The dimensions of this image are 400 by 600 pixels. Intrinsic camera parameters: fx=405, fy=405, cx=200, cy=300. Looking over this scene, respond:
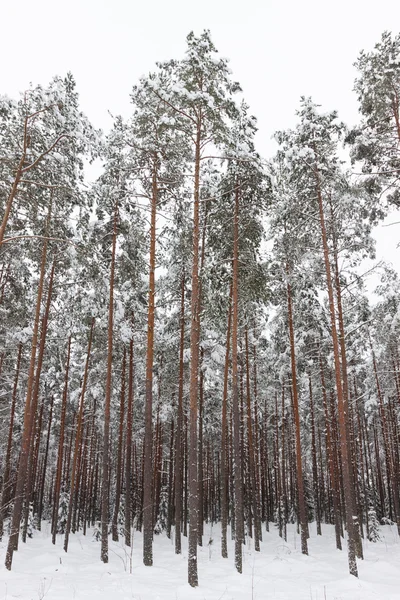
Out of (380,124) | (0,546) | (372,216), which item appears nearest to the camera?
(380,124)

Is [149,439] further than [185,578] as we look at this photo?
Yes

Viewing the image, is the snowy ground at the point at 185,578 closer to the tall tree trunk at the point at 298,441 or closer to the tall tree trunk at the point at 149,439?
the tall tree trunk at the point at 149,439

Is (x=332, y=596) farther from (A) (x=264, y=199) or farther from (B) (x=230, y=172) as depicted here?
(B) (x=230, y=172)

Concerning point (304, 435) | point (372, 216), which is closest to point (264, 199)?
point (372, 216)

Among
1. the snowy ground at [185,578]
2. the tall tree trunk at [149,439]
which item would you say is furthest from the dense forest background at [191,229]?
the snowy ground at [185,578]

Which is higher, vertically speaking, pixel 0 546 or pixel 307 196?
pixel 307 196

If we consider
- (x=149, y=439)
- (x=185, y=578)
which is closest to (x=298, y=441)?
(x=185, y=578)

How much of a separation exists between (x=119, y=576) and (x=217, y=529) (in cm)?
2215

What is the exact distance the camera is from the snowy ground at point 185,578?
31.0ft

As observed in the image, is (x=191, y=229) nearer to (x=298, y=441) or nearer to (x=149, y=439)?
(x=149, y=439)

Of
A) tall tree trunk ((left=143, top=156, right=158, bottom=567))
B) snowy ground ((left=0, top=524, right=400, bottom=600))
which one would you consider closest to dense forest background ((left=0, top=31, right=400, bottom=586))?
tall tree trunk ((left=143, top=156, right=158, bottom=567))

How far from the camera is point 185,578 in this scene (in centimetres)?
1169

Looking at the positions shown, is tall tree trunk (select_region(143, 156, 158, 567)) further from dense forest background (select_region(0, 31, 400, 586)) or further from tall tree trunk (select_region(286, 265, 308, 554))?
tall tree trunk (select_region(286, 265, 308, 554))

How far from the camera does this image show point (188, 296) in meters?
19.2
